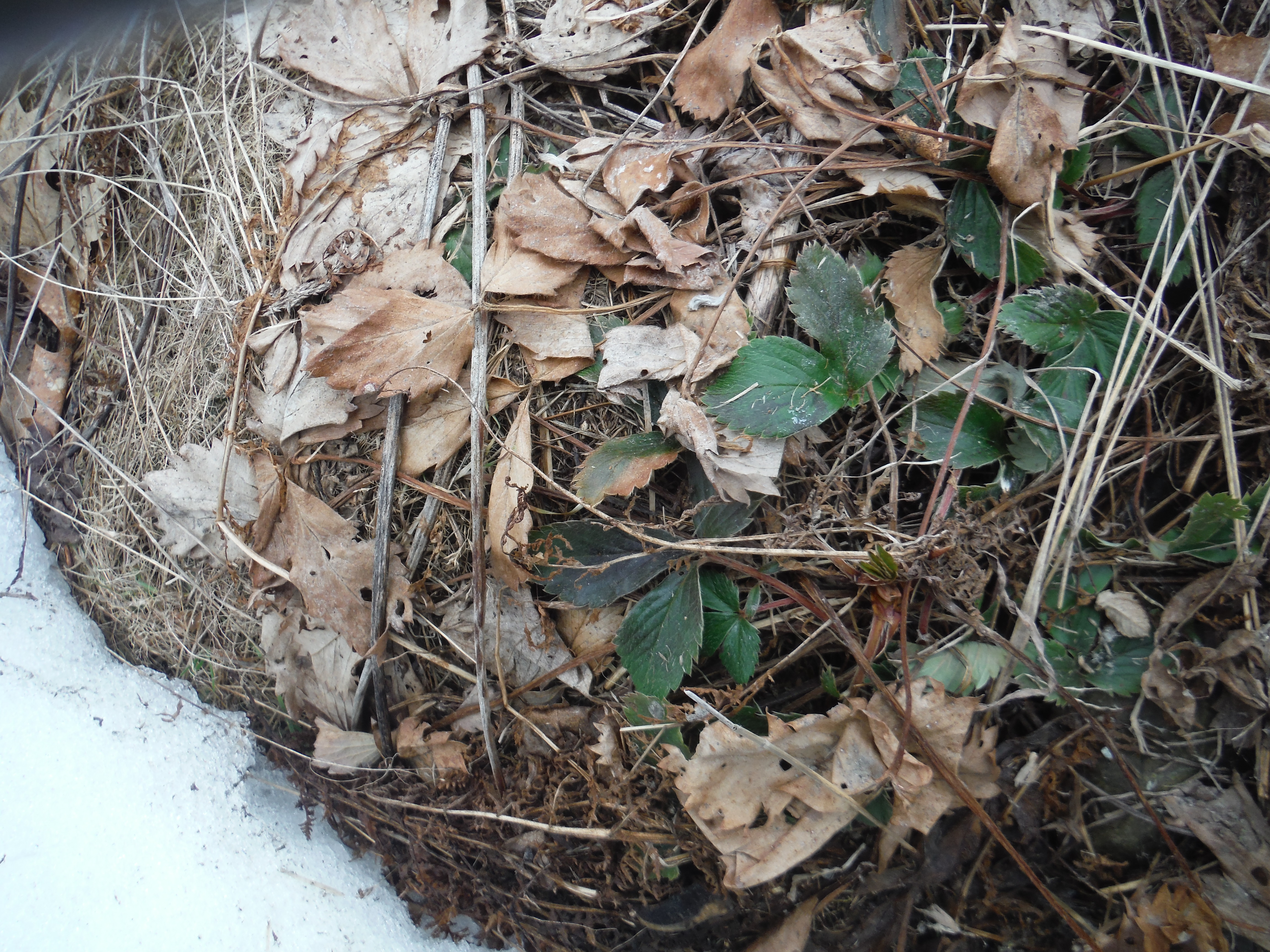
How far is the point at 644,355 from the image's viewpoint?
3.83ft

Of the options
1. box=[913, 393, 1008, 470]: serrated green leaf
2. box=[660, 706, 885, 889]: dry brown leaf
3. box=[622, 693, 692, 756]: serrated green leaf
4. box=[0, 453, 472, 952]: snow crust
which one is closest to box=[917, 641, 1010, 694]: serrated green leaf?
box=[660, 706, 885, 889]: dry brown leaf

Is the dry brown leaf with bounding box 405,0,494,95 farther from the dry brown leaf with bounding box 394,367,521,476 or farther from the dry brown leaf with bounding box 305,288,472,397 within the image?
the dry brown leaf with bounding box 394,367,521,476

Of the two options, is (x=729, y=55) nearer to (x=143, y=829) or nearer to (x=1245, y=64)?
(x=1245, y=64)

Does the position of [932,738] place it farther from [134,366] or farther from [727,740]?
[134,366]

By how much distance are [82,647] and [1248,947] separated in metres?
2.46

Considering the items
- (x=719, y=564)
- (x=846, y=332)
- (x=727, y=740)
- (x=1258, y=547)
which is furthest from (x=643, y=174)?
(x=1258, y=547)

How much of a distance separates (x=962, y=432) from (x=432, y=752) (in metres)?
1.13

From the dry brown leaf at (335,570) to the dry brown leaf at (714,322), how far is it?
69 centimetres

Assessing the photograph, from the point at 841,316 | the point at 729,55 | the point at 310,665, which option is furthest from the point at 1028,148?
the point at 310,665

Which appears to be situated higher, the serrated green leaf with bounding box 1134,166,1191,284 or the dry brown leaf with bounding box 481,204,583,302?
the dry brown leaf with bounding box 481,204,583,302

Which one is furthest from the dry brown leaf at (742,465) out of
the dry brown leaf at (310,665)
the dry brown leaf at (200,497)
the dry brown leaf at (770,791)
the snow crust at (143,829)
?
the snow crust at (143,829)

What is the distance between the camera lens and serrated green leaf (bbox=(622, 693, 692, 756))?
114cm

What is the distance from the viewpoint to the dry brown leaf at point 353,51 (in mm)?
1359

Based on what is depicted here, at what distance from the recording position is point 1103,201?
1.20 m
